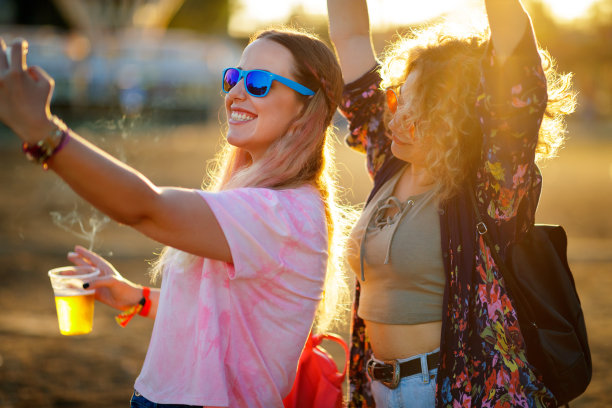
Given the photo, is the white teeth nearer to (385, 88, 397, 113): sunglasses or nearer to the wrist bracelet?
(385, 88, 397, 113): sunglasses

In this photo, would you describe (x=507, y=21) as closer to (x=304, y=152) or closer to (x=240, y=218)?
(x=304, y=152)

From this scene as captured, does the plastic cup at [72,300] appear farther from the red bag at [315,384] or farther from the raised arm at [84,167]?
the raised arm at [84,167]

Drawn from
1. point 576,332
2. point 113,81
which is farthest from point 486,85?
point 113,81

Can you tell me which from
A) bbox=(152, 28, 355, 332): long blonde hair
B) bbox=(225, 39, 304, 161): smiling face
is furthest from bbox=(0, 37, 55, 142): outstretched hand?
bbox=(225, 39, 304, 161): smiling face

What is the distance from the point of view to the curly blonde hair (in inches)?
83.7

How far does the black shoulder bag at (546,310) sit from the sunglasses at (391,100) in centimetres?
47

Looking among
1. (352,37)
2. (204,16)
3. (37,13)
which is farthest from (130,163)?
(204,16)

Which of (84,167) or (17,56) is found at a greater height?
(17,56)

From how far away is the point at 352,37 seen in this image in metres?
2.74

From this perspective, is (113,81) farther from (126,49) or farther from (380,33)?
(380,33)

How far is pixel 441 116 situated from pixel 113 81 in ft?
102

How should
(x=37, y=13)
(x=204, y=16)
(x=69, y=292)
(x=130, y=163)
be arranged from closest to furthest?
(x=69, y=292) → (x=130, y=163) → (x=37, y=13) → (x=204, y=16)

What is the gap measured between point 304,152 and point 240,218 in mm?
438

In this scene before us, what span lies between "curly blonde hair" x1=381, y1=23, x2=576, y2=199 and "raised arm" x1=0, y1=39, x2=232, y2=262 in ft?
3.26
